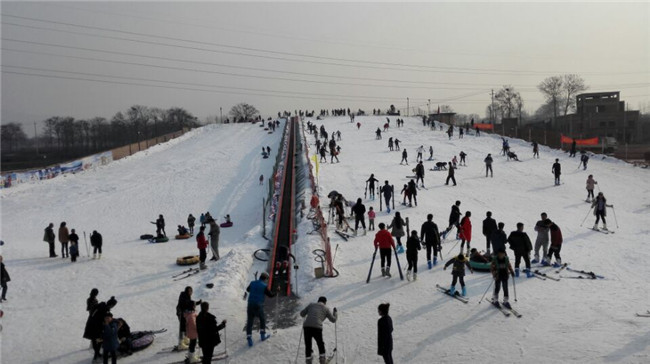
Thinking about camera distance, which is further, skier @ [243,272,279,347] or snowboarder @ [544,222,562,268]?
snowboarder @ [544,222,562,268]

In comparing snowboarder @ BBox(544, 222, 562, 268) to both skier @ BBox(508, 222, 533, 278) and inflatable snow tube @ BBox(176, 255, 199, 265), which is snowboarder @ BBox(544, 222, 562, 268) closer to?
skier @ BBox(508, 222, 533, 278)

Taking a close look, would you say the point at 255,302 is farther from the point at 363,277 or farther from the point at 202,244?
the point at 202,244

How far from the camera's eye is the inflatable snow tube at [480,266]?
12867 millimetres

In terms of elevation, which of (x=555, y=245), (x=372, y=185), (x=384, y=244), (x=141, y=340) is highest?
(x=372, y=185)

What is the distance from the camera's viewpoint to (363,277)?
13.2 metres

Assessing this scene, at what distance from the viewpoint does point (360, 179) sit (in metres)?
29.8

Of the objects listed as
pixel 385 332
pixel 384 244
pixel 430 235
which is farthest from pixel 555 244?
pixel 385 332

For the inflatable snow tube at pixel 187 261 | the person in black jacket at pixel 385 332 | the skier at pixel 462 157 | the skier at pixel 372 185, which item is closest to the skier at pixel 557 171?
the skier at pixel 462 157

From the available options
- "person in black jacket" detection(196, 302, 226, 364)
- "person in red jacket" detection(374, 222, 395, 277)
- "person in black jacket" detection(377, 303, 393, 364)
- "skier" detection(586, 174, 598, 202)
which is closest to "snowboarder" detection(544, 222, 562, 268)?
"person in red jacket" detection(374, 222, 395, 277)

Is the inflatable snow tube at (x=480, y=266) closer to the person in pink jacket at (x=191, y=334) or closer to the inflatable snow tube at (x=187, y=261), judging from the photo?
the person in pink jacket at (x=191, y=334)

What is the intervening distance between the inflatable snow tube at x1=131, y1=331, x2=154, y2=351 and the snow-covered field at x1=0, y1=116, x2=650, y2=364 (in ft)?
0.46

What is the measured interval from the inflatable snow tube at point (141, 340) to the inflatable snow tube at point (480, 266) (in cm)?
838

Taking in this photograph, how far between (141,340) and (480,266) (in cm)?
875

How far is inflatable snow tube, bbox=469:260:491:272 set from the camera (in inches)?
507
